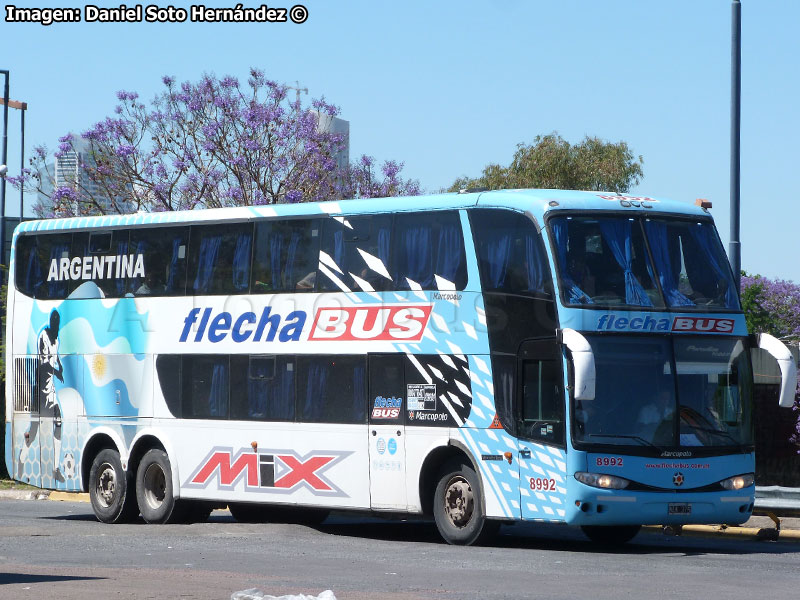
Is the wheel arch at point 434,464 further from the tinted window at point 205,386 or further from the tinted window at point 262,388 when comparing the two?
the tinted window at point 205,386

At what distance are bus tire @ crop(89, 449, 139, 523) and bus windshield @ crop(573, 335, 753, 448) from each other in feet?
27.2

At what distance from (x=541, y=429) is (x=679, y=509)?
5.77 ft

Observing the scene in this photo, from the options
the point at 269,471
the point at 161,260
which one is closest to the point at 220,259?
the point at 161,260

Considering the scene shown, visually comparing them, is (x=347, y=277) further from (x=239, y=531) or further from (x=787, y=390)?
(x=787, y=390)

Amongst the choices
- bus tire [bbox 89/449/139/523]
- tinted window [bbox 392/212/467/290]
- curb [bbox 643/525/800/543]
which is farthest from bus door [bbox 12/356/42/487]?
curb [bbox 643/525/800/543]

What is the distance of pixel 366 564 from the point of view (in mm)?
15375

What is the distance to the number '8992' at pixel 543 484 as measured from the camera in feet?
54.7

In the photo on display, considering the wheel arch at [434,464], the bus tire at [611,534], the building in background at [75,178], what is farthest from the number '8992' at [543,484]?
the building in background at [75,178]

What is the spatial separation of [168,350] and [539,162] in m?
36.8

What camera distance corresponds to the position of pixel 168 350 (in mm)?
21375

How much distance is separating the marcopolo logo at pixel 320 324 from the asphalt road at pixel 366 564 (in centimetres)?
255

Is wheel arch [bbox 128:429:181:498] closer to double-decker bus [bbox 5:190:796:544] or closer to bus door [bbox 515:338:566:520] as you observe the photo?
double-decker bus [bbox 5:190:796:544]

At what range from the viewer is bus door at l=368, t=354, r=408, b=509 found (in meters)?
18.5

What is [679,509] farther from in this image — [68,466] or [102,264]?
[68,466]
